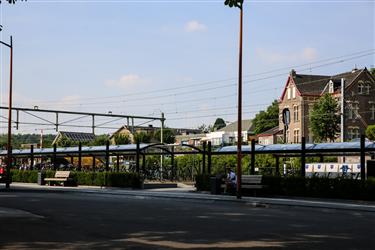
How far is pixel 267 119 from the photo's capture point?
4683 inches

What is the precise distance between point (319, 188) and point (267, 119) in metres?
93.1

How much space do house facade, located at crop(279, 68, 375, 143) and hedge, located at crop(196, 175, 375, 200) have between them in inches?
2170

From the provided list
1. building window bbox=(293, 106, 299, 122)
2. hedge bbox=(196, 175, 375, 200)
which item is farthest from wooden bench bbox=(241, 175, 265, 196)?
building window bbox=(293, 106, 299, 122)

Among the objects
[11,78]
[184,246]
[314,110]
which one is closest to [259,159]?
[314,110]

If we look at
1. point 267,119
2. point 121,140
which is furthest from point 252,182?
point 121,140

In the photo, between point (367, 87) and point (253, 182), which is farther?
point (367, 87)

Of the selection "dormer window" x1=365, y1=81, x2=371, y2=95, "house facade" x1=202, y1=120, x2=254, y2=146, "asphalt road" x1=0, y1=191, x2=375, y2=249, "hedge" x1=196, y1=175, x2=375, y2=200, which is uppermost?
"dormer window" x1=365, y1=81, x2=371, y2=95

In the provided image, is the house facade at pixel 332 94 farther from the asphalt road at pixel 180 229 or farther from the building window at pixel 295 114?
the asphalt road at pixel 180 229

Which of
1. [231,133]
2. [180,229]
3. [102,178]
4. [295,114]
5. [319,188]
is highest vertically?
[295,114]

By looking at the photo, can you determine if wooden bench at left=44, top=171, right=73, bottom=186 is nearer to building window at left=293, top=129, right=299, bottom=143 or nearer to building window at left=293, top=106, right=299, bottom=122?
building window at left=293, top=129, right=299, bottom=143

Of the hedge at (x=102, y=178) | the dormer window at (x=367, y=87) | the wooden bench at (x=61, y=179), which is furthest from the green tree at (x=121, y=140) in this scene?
the wooden bench at (x=61, y=179)

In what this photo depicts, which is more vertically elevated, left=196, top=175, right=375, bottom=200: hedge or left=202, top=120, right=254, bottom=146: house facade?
left=202, top=120, right=254, bottom=146: house facade

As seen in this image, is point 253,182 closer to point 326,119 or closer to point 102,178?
point 102,178

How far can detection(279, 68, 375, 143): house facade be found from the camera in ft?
275
